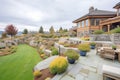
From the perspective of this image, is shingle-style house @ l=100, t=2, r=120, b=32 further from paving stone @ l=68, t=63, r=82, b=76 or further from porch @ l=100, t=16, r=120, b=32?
paving stone @ l=68, t=63, r=82, b=76

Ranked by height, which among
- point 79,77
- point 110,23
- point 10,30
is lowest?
point 79,77

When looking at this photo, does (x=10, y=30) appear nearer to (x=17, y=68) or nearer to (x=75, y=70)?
(x=17, y=68)

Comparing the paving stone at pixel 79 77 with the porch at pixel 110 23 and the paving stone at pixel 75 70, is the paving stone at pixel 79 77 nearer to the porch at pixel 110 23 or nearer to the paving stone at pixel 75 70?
the paving stone at pixel 75 70

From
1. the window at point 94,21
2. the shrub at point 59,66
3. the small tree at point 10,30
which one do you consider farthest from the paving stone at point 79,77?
the small tree at point 10,30

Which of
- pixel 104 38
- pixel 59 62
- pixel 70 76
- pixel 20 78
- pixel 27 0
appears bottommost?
pixel 20 78

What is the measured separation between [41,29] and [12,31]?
12303 millimetres

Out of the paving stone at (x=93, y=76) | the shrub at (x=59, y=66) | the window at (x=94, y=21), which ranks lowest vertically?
the paving stone at (x=93, y=76)

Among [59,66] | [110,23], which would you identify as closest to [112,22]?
[110,23]

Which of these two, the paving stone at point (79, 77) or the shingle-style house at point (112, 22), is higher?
the shingle-style house at point (112, 22)

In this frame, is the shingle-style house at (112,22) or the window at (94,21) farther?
the window at (94,21)

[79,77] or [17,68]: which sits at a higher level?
[79,77]

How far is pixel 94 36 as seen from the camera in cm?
1236

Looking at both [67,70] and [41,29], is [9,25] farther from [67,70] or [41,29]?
[67,70]

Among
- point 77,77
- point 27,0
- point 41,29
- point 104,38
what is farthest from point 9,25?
point 77,77
